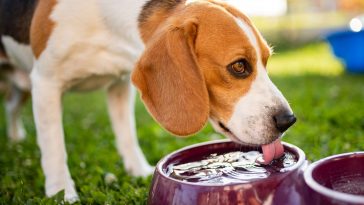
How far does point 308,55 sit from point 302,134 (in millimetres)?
6774

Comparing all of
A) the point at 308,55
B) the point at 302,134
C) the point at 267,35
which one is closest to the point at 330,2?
the point at 267,35

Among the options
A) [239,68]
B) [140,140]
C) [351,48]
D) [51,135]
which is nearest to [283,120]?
[239,68]

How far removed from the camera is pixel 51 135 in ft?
10.6

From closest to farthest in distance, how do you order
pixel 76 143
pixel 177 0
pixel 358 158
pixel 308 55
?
pixel 358 158 < pixel 177 0 < pixel 76 143 < pixel 308 55

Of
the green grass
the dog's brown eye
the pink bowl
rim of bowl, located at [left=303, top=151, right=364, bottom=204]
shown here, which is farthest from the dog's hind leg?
rim of bowl, located at [left=303, top=151, right=364, bottom=204]

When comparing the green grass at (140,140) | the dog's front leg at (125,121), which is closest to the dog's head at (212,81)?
the green grass at (140,140)

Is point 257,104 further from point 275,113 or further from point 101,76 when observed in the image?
point 101,76

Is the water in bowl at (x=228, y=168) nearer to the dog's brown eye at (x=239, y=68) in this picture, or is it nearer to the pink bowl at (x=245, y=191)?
the pink bowl at (x=245, y=191)

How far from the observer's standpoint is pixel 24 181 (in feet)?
11.5

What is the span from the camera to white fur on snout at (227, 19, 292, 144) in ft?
8.47

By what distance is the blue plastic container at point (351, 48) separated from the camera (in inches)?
291

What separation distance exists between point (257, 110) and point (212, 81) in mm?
269

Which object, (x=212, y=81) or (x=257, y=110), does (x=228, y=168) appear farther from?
(x=212, y=81)

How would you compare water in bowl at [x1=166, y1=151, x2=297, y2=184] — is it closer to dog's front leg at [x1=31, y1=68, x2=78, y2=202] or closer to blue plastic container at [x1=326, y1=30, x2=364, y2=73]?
dog's front leg at [x1=31, y1=68, x2=78, y2=202]
